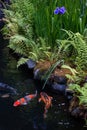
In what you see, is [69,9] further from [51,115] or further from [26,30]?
[51,115]

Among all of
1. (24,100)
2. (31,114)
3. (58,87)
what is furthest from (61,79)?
(31,114)

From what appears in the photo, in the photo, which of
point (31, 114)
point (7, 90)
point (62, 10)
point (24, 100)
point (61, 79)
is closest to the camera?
point (31, 114)

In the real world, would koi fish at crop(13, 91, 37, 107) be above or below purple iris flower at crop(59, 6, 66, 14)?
below

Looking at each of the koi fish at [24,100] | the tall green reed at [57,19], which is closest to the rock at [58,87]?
the koi fish at [24,100]

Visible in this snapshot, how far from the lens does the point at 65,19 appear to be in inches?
279

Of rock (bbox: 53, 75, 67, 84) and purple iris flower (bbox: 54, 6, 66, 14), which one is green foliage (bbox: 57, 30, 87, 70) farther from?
purple iris flower (bbox: 54, 6, 66, 14)

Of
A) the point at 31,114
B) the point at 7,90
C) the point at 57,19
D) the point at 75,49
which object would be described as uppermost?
the point at 57,19

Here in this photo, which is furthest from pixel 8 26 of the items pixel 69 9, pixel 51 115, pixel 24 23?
pixel 51 115

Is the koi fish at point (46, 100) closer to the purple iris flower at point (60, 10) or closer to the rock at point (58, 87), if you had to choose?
the rock at point (58, 87)

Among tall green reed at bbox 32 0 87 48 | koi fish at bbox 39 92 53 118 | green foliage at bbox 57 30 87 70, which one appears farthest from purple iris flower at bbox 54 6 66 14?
koi fish at bbox 39 92 53 118

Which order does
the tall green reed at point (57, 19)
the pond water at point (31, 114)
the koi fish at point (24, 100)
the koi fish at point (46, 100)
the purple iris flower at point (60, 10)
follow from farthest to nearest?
the tall green reed at point (57, 19)
the purple iris flower at point (60, 10)
the koi fish at point (24, 100)
the koi fish at point (46, 100)
the pond water at point (31, 114)

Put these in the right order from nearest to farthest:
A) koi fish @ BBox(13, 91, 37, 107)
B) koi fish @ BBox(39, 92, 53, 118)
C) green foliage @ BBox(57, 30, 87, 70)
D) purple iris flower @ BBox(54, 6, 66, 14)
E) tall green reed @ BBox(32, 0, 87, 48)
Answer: koi fish @ BBox(39, 92, 53, 118)
koi fish @ BBox(13, 91, 37, 107)
green foliage @ BBox(57, 30, 87, 70)
purple iris flower @ BBox(54, 6, 66, 14)
tall green reed @ BBox(32, 0, 87, 48)

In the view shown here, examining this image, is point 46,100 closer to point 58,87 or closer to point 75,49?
point 58,87

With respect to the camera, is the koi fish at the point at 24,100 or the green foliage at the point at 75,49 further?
the green foliage at the point at 75,49
